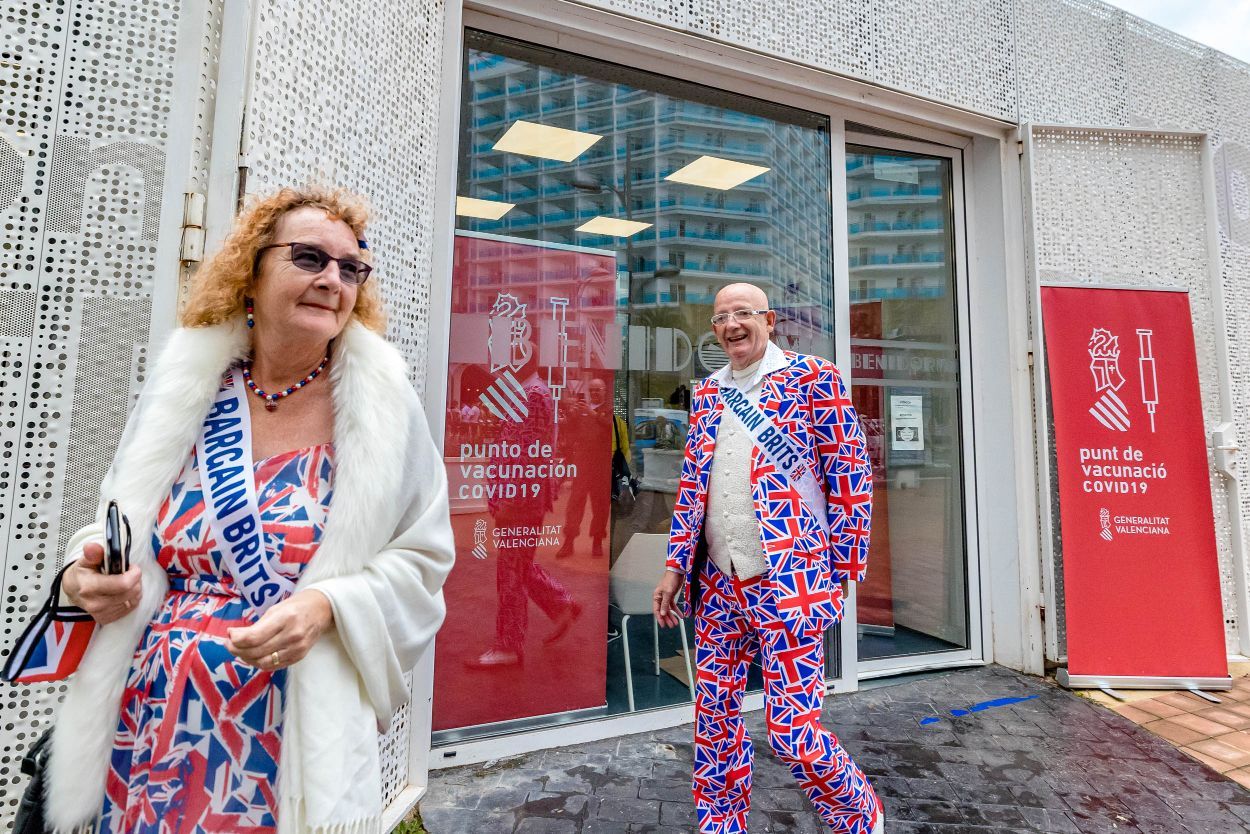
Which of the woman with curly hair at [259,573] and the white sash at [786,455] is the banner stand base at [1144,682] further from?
the woman with curly hair at [259,573]

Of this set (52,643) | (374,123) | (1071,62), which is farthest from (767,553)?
(1071,62)

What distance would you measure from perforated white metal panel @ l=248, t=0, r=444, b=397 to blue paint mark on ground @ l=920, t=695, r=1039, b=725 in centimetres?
333

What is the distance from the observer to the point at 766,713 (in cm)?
198

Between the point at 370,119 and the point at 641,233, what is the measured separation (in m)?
1.67

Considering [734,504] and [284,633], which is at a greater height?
[734,504]

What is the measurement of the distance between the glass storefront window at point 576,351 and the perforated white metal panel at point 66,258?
1.39 metres

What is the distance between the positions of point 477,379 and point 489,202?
3.14 feet

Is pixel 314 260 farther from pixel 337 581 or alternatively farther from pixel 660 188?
pixel 660 188

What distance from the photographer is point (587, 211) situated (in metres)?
3.50

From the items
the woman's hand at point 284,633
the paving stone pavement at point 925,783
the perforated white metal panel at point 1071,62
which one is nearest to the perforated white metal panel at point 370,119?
the woman's hand at point 284,633

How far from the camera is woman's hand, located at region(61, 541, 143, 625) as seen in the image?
103 cm

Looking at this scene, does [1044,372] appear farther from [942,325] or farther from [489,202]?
[489,202]

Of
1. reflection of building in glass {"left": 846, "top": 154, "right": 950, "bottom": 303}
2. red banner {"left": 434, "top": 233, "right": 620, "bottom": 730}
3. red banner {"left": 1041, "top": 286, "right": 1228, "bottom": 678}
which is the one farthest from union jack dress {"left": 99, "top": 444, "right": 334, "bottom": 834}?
red banner {"left": 1041, "top": 286, "right": 1228, "bottom": 678}

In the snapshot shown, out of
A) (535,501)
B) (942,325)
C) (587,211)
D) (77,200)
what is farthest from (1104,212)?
(77,200)
